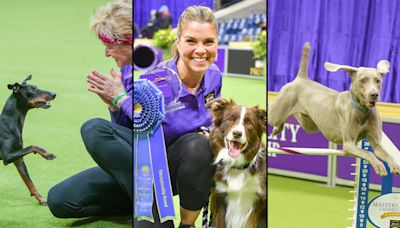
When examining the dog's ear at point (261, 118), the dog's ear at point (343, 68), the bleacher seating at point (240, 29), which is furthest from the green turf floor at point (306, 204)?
the bleacher seating at point (240, 29)

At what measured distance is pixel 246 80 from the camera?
2.95 m

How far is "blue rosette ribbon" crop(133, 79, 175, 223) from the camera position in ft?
9.81

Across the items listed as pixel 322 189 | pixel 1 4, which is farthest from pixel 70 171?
pixel 1 4

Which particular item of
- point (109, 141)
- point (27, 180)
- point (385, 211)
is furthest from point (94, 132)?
point (385, 211)

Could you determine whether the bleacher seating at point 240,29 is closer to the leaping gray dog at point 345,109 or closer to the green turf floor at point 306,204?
the leaping gray dog at point 345,109

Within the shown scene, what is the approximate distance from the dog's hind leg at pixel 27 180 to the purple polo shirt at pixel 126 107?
582 millimetres

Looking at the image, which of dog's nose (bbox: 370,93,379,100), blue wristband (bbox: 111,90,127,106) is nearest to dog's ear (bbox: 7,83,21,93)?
blue wristband (bbox: 111,90,127,106)

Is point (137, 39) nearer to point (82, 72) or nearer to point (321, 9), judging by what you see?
point (321, 9)

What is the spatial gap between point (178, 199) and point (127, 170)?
659mm

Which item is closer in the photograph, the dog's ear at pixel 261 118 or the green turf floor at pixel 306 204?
the dog's ear at pixel 261 118

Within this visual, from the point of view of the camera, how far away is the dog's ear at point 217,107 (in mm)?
2992

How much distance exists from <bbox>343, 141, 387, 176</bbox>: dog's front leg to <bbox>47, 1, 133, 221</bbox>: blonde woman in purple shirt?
0.99 metres

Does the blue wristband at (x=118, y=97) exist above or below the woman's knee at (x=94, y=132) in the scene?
above

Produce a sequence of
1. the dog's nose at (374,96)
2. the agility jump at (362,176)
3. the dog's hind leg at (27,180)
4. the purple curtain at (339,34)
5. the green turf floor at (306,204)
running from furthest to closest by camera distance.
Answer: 1. the purple curtain at (339,34)
2. the green turf floor at (306,204)
3. the dog's hind leg at (27,180)
4. the agility jump at (362,176)
5. the dog's nose at (374,96)
